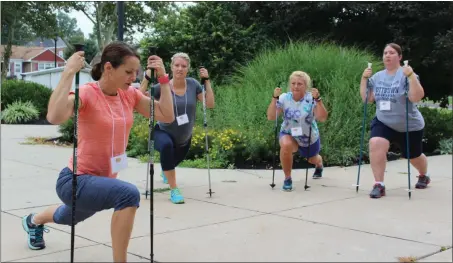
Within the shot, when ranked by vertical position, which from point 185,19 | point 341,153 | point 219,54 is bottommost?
point 341,153

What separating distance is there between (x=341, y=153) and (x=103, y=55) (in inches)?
245

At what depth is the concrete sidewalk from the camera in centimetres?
422

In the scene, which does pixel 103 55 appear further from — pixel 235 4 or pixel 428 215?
pixel 235 4

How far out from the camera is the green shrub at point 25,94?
21.3 m

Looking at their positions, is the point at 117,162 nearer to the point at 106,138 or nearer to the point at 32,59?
the point at 106,138

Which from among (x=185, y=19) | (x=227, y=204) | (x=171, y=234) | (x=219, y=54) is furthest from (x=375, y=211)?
(x=185, y=19)

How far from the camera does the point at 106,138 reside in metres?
3.58

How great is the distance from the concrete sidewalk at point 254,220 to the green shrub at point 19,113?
1206 centimetres

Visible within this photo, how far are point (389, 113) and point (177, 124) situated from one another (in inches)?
98.4

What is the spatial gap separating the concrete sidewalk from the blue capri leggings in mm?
648

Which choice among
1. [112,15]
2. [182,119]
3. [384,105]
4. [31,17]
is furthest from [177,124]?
[112,15]

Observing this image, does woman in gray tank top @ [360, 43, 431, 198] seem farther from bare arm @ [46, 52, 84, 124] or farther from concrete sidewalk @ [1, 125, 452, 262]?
bare arm @ [46, 52, 84, 124]

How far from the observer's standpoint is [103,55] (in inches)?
142

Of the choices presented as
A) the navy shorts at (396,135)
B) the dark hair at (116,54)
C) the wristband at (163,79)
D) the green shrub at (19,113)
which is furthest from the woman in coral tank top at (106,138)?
the green shrub at (19,113)
